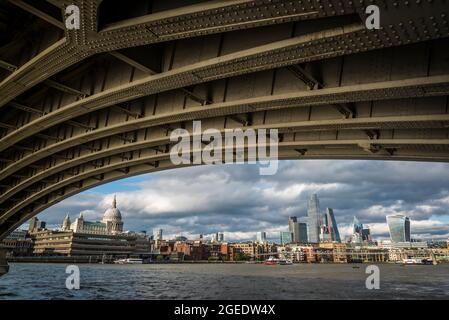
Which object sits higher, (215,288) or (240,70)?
(240,70)

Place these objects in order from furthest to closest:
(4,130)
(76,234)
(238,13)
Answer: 1. (76,234)
2. (4,130)
3. (238,13)

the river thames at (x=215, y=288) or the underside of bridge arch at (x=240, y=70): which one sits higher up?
the underside of bridge arch at (x=240, y=70)

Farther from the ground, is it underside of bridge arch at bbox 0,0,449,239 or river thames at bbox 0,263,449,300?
underside of bridge arch at bbox 0,0,449,239

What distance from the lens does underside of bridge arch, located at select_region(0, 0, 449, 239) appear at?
305 inches

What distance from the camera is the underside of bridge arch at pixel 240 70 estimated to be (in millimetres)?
7746

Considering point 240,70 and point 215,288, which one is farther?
point 215,288

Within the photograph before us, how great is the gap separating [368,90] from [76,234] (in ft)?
508

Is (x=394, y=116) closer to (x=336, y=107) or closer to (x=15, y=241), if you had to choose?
(x=336, y=107)

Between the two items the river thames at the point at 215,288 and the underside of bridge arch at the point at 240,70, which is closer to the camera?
the underside of bridge arch at the point at 240,70

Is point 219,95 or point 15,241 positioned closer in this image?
point 219,95

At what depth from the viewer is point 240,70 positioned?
1050 centimetres

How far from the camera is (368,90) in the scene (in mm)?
10438

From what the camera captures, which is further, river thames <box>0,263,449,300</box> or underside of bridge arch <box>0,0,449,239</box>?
river thames <box>0,263,449,300</box>
